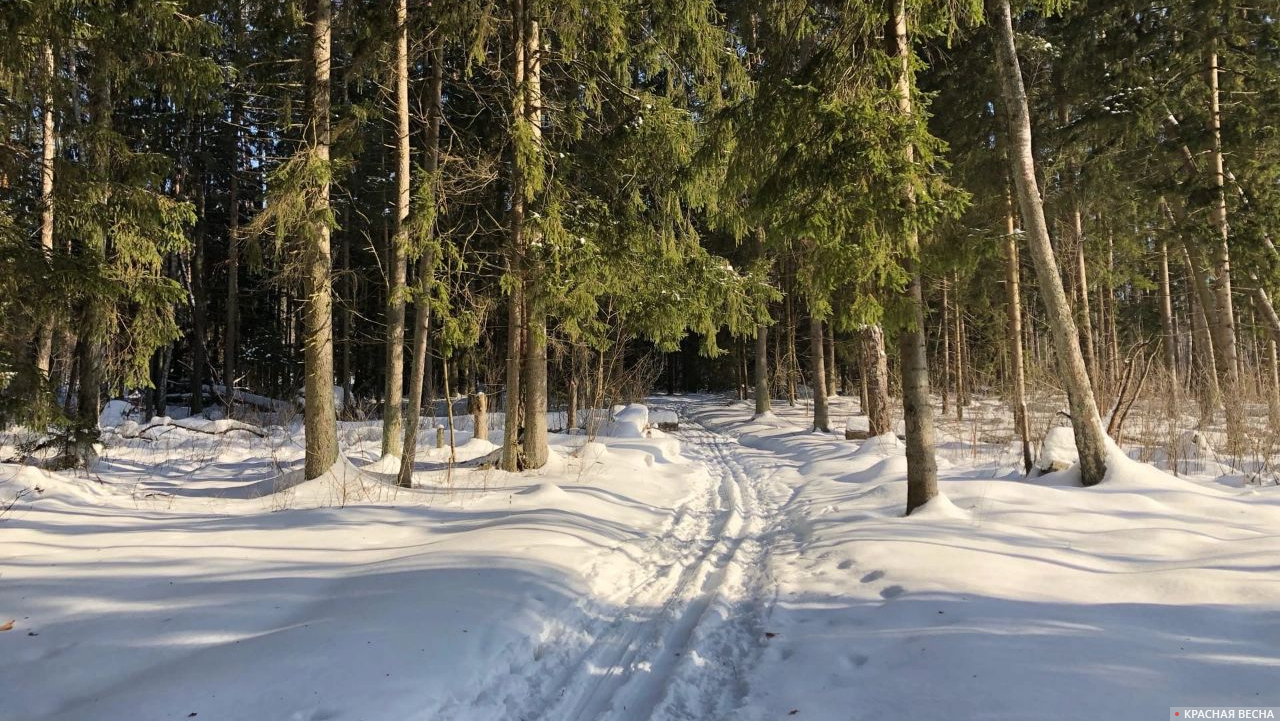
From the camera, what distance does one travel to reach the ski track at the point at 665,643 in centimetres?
323

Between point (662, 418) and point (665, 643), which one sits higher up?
point (662, 418)

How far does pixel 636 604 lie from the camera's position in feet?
15.3

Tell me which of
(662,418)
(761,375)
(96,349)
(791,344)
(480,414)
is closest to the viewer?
(96,349)

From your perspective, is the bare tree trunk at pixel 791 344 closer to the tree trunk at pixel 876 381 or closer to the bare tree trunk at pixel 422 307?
the tree trunk at pixel 876 381

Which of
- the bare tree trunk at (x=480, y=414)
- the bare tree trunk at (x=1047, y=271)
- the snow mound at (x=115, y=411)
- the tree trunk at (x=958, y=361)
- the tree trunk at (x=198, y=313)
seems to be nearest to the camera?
the bare tree trunk at (x=1047, y=271)

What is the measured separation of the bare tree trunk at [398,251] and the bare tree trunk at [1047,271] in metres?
8.05

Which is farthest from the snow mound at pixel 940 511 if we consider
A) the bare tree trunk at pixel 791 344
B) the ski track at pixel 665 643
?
the bare tree trunk at pixel 791 344

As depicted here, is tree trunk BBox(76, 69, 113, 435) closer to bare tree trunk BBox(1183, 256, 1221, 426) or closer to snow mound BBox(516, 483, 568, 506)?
snow mound BBox(516, 483, 568, 506)

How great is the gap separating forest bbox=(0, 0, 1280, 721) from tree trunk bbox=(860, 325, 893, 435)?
0.09 metres

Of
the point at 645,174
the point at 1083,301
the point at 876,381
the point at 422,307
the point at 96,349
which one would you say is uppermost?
the point at 645,174

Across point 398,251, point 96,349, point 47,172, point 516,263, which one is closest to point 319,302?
point 398,251

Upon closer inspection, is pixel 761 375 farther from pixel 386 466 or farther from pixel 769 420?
pixel 386 466

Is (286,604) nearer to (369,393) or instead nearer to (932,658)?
(932,658)

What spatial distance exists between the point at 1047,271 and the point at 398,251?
8567mm
